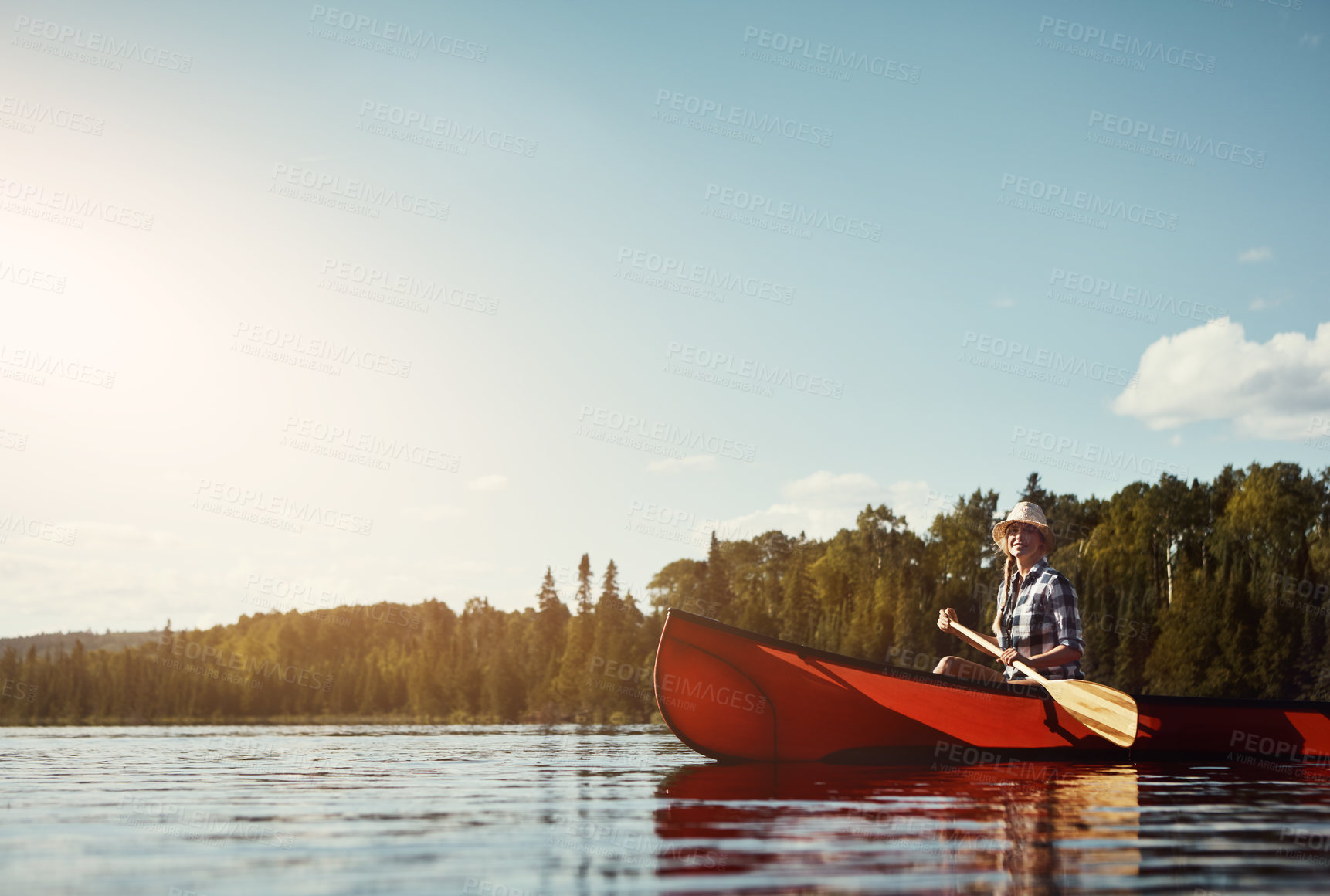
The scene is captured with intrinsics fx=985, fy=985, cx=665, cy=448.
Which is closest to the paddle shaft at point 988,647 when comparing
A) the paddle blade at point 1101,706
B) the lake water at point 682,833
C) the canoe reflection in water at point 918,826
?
the paddle blade at point 1101,706

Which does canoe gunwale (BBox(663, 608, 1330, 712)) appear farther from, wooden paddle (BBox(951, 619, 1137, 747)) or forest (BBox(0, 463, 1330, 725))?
forest (BBox(0, 463, 1330, 725))

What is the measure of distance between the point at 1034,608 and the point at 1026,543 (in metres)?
0.67

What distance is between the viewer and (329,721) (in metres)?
91.7

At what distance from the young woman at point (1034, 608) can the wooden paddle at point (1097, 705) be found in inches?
7.8

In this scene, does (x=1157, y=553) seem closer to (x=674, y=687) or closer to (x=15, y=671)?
(x=674, y=687)

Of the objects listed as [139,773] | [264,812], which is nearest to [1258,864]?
[264,812]

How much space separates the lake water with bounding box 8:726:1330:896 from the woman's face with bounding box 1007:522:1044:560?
83.6 inches

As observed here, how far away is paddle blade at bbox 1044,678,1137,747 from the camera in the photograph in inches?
384

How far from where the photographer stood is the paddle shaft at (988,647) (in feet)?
32.4

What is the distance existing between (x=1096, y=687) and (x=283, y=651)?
119856mm

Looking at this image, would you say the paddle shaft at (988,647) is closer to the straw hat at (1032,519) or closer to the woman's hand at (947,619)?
the woman's hand at (947,619)

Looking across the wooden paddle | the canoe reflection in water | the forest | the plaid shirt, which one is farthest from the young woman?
the forest

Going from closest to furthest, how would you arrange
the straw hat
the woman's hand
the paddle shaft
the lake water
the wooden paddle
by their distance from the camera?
the lake water, the wooden paddle, the paddle shaft, the straw hat, the woman's hand

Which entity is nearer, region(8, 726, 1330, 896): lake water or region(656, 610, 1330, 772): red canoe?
region(8, 726, 1330, 896): lake water
